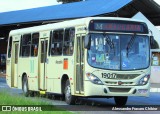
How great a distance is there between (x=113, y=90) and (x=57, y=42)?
12.1 ft

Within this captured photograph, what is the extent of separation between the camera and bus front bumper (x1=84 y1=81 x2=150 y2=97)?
55.1ft

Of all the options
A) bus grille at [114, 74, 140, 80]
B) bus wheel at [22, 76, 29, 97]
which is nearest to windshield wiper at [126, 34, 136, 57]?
bus grille at [114, 74, 140, 80]

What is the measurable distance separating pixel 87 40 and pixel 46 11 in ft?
118

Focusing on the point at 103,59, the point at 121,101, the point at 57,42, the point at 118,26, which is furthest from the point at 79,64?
the point at 57,42

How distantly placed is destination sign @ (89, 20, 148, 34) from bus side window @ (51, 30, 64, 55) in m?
2.38

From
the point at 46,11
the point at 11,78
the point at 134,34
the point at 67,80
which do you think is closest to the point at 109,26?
the point at 134,34

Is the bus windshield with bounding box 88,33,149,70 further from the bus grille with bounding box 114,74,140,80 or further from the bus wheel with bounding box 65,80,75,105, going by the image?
the bus wheel with bounding box 65,80,75,105

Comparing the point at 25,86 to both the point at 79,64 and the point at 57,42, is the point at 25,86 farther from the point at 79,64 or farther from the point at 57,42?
the point at 79,64

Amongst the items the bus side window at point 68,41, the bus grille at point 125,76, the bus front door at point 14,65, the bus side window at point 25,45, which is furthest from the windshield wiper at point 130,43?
the bus front door at point 14,65

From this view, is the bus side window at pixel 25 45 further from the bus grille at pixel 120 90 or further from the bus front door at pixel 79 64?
the bus grille at pixel 120 90

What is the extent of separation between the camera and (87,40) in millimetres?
16688

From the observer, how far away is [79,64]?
17.7 metres

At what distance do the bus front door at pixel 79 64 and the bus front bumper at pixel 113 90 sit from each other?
0.51m

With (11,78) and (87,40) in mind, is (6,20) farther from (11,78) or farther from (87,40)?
(87,40)
